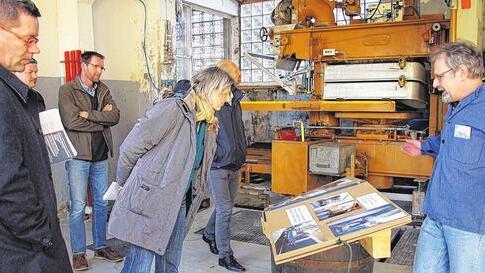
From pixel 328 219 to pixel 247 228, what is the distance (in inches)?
109

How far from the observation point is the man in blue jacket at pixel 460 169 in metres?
1.98

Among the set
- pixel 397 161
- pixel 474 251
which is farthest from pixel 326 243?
pixel 397 161

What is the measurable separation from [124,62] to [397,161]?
3.39m

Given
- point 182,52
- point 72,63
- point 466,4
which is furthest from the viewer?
point 182,52

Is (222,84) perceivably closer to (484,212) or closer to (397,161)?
(484,212)

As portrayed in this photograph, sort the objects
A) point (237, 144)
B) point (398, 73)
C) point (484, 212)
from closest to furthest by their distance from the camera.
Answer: point (484, 212) < point (237, 144) < point (398, 73)

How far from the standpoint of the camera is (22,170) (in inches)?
52.7

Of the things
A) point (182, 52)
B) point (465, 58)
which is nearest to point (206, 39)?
point (182, 52)

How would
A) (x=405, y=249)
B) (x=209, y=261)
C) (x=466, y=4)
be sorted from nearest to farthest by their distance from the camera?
(x=466, y=4)
(x=209, y=261)
(x=405, y=249)

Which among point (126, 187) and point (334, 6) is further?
point (334, 6)

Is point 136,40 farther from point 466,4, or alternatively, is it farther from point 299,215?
point 299,215

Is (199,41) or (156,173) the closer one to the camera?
(156,173)

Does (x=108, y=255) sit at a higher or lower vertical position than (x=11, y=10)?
lower

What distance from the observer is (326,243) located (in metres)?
1.69
